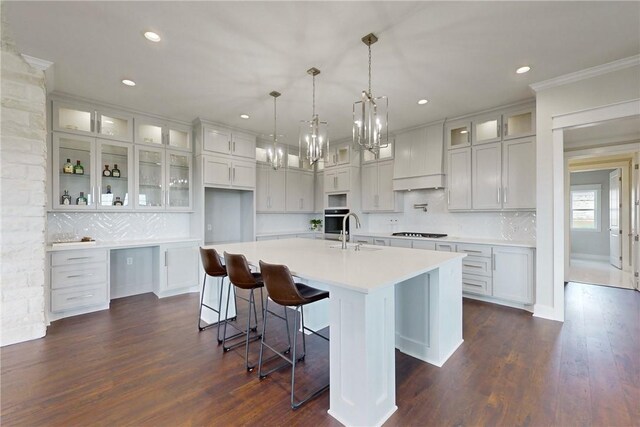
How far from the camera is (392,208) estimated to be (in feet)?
16.7

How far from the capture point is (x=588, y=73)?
290cm

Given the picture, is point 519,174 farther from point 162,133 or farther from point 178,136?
point 162,133

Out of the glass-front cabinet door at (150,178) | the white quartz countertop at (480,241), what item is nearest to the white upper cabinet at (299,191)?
the white quartz countertop at (480,241)

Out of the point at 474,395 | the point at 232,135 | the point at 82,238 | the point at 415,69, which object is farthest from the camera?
the point at 232,135

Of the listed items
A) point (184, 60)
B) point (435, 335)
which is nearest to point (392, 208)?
point (435, 335)

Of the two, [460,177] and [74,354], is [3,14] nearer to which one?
[74,354]

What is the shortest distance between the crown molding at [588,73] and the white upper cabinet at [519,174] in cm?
72

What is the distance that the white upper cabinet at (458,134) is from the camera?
13.9ft

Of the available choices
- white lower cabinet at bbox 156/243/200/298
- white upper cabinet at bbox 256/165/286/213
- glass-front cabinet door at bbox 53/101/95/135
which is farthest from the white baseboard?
glass-front cabinet door at bbox 53/101/95/135

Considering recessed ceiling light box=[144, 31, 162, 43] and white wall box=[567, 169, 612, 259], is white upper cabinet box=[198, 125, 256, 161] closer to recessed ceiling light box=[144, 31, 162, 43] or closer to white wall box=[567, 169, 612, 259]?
recessed ceiling light box=[144, 31, 162, 43]

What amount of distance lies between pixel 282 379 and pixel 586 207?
29.3ft

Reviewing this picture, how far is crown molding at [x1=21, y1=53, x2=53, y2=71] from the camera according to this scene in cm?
264

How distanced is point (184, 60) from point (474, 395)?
3.71m

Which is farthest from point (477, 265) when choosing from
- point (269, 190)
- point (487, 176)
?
point (269, 190)
